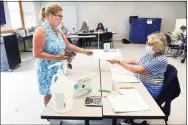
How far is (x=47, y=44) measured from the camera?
163 centimetres

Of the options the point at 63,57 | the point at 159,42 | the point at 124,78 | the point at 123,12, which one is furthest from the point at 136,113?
the point at 123,12

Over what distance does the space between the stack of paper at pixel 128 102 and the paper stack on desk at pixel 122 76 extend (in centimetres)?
25

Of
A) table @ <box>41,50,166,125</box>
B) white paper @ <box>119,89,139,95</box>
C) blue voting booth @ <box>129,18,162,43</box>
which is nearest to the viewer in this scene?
table @ <box>41,50,166,125</box>

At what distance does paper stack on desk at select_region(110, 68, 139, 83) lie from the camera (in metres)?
1.57

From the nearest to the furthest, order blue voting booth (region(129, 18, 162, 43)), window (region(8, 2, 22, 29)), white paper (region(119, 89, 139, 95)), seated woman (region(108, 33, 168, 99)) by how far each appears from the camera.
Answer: white paper (region(119, 89, 139, 95)), seated woman (region(108, 33, 168, 99)), window (region(8, 2, 22, 29)), blue voting booth (region(129, 18, 162, 43))

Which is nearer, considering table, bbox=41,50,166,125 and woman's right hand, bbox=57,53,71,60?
table, bbox=41,50,166,125

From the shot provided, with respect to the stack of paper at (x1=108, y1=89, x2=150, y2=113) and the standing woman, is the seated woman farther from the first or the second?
the standing woman

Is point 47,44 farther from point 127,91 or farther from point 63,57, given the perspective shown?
point 127,91

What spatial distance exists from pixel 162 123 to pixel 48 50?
162 centimetres

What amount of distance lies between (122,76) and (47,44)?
2.55 feet

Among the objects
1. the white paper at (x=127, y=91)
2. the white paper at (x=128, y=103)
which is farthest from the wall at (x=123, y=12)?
the white paper at (x=128, y=103)

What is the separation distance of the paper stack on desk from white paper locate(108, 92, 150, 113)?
0.26m

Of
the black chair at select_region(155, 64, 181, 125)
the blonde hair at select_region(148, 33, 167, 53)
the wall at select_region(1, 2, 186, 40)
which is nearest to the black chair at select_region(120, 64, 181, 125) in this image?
the black chair at select_region(155, 64, 181, 125)

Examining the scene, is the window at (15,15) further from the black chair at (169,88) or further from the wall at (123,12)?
the black chair at (169,88)
